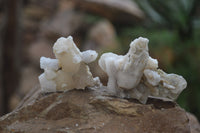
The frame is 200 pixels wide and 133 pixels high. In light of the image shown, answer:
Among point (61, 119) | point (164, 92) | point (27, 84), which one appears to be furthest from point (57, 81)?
point (27, 84)

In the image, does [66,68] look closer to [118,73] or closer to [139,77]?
[118,73]

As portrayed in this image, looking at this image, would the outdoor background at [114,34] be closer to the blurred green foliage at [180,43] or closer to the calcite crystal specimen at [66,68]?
the blurred green foliage at [180,43]

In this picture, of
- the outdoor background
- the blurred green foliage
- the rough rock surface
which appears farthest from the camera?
the outdoor background

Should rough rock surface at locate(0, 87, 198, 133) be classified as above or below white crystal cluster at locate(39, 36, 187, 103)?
below

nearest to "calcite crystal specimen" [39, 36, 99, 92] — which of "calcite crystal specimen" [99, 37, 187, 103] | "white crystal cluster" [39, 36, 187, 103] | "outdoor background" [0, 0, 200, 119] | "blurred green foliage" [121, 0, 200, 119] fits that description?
"white crystal cluster" [39, 36, 187, 103]

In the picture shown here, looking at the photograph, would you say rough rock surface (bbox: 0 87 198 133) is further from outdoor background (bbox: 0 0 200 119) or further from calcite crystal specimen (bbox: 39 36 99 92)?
outdoor background (bbox: 0 0 200 119)

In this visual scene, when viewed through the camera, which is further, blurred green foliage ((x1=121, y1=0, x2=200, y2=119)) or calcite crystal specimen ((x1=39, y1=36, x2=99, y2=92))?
blurred green foliage ((x1=121, y1=0, x2=200, y2=119))

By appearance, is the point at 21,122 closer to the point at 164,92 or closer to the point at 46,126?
the point at 46,126
